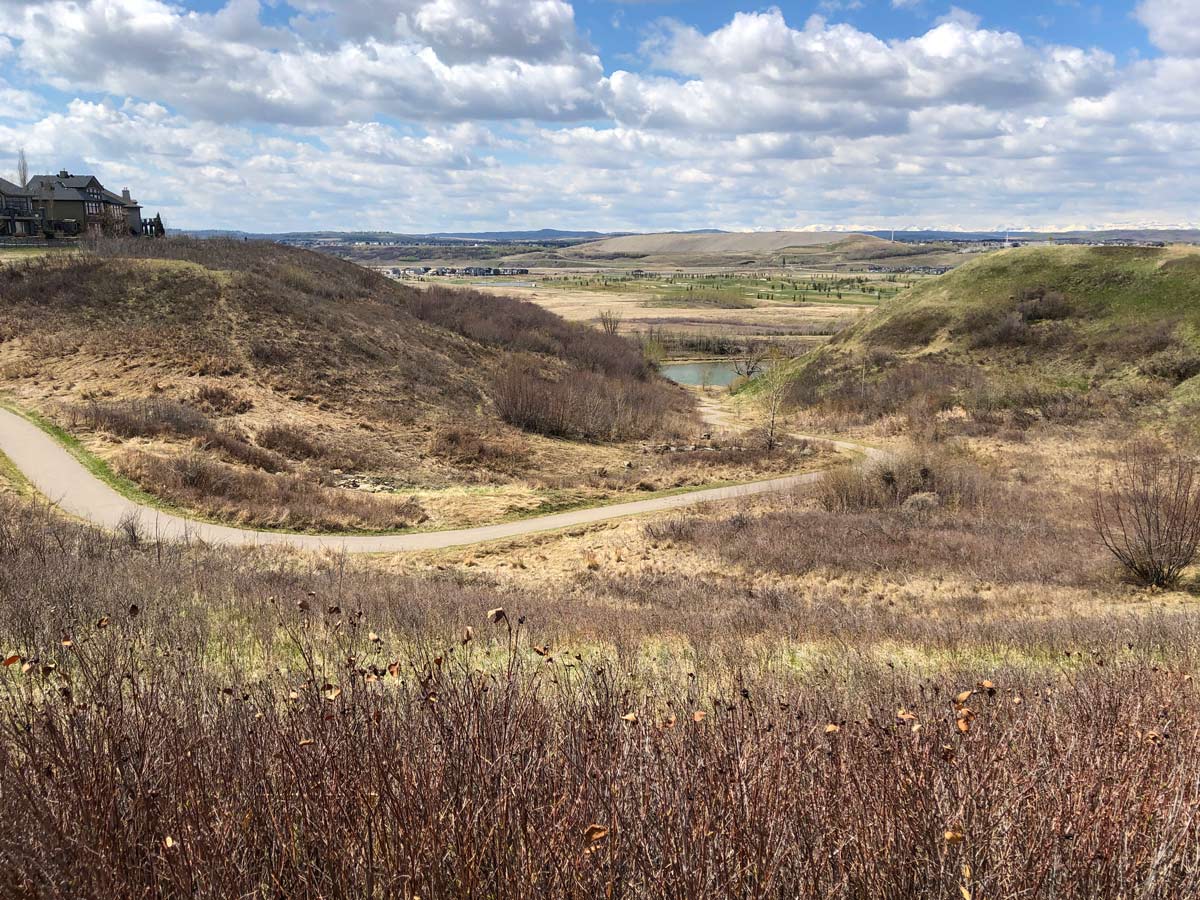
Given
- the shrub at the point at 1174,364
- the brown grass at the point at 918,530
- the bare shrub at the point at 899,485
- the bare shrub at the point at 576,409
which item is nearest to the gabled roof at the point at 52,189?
the bare shrub at the point at 576,409

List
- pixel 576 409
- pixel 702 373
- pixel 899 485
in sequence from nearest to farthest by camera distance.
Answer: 1. pixel 899 485
2. pixel 576 409
3. pixel 702 373

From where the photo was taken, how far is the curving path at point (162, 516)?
20281 millimetres

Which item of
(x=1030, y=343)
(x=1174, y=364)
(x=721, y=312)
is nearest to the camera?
(x=1174, y=364)

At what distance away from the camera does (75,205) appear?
71.1m

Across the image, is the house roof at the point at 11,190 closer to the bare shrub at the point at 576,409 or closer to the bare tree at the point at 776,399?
the bare shrub at the point at 576,409

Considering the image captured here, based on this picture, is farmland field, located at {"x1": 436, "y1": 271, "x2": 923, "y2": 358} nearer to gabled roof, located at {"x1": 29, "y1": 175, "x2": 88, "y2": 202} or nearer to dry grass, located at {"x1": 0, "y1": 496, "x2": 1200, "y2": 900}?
gabled roof, located at {"x1": 29, "y1": 175, "x2": 88, "y2": 202}

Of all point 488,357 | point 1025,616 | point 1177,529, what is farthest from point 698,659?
point 488,357

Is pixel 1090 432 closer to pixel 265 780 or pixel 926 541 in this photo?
pixel 926 541

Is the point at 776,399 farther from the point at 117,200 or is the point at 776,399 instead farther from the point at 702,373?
the point at 117,200

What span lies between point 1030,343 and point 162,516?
5632cm

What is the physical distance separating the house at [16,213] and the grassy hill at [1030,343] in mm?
69373

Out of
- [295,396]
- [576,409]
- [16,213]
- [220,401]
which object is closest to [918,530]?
[576,409]

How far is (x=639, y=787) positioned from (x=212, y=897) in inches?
77.1

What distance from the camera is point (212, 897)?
3.02 meters
